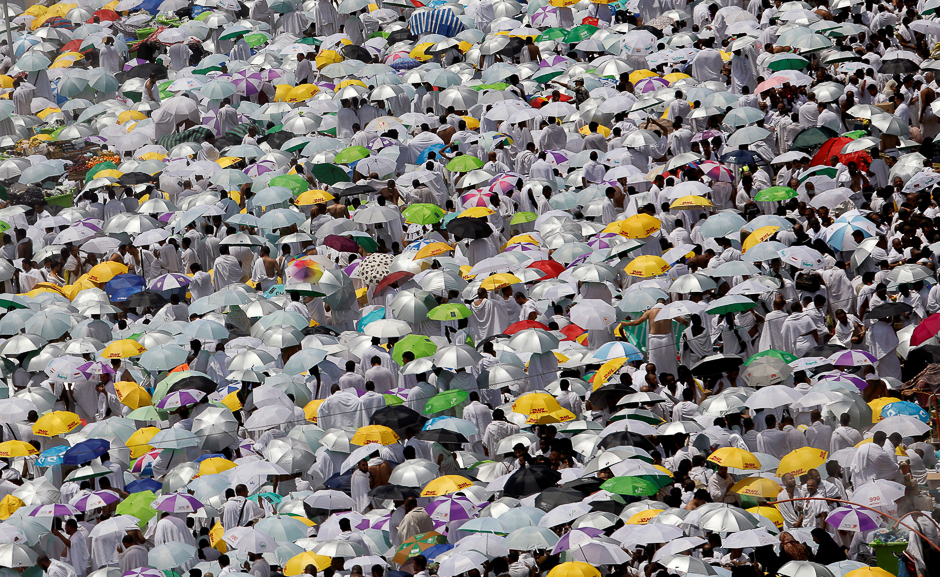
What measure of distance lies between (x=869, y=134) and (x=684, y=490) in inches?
400

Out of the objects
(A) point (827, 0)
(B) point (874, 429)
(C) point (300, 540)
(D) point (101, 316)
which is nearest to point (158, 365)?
(D) point (101, 316)

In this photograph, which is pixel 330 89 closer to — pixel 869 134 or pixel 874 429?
pixel 869 134

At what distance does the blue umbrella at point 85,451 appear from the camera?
1852 cm

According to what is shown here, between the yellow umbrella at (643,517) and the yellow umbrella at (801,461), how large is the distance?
1722 mm

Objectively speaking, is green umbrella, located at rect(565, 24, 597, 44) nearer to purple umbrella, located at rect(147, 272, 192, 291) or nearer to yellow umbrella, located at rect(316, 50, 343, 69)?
yellow umbrella, located at rect(316, 50, 343, 69)

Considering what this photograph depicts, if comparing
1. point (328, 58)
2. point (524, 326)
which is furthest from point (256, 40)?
point (524, 326)

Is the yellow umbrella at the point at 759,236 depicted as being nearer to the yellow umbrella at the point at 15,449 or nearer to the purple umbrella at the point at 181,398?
the purple umbrella at the point at 181,398

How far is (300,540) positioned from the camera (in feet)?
52.0

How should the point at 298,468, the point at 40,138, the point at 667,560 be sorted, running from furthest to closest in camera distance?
the point at 40,138 → the point at 298,468 → the point at 667,560

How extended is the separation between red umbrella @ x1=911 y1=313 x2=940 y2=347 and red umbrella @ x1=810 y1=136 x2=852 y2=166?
5237mm

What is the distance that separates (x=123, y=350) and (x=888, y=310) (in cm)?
979

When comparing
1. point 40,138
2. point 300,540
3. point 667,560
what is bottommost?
point 40,138

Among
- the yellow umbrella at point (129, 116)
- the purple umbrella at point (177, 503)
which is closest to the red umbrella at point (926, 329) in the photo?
the purple umbrella at point (177, 503)

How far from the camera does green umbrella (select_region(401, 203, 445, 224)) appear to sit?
2361 centimetres
